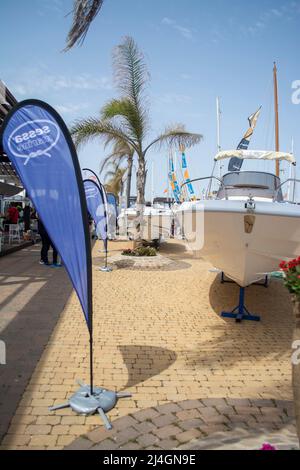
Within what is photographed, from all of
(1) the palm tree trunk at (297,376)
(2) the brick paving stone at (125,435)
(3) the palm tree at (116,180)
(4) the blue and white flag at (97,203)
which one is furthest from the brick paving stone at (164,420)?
(3) the palm tree at (116,180)

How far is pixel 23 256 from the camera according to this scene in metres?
12.6

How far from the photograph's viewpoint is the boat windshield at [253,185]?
7285mm

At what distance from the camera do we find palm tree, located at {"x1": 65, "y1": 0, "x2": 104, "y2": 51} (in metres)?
4.68

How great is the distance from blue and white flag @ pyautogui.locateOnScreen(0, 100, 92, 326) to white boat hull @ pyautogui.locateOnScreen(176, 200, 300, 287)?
2.63 m

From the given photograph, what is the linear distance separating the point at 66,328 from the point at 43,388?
1.84 metres

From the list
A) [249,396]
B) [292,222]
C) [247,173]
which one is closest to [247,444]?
[249,396]

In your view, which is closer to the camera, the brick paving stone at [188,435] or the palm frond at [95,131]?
the brick paving stone at [188,435]

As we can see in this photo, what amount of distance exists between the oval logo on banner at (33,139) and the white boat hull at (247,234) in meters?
2.83

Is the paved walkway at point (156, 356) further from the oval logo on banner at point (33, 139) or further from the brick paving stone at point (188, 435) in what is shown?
the oval logo on banner at point (33, 139)

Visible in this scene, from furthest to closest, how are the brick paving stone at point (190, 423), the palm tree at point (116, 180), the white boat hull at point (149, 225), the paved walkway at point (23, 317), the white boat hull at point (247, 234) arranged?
the palm tree at point (116, 180) < the white boat hull at point (149, 225) < the white boat hull at point (247, 234) < the paved walkway at point (23, 317) < the brick paving stone at point (190, 423)

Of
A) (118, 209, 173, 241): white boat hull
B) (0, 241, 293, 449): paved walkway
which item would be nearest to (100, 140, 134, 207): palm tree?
(118, 209, 173, 241): white boat hull

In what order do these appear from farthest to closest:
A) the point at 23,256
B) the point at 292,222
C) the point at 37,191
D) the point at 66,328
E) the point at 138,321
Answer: the point at 23,256
the point at 138,321
the point at 66,328
the point at 292,222
the point at 37,191

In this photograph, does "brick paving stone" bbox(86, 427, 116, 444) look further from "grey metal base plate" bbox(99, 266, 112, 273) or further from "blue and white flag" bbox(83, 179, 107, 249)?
"blue and white flag" bbox(83, 179, 107, 249)

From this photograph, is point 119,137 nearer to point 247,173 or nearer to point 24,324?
point 247,173
